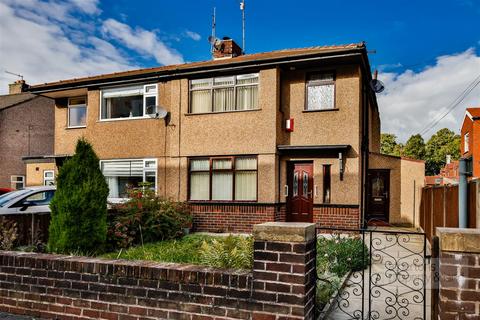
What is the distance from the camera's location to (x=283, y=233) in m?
3.33

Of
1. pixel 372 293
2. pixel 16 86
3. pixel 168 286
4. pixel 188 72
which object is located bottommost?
pixel 372 293

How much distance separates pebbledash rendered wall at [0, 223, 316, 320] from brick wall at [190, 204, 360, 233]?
26.2ft

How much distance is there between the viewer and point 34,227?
748 cm

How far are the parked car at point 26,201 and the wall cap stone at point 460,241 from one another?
30.4 ft

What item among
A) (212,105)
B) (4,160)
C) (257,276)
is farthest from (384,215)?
(4,160)

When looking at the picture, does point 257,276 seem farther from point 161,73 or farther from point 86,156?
point 161,73

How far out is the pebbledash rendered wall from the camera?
3.31 m

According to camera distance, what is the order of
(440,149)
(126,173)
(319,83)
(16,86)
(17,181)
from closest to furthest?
(319,83)
(126,173)
(17,181)
(16,86)
(440,149)

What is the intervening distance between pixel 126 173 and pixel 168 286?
10882mm

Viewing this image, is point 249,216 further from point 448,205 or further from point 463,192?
point 463,192

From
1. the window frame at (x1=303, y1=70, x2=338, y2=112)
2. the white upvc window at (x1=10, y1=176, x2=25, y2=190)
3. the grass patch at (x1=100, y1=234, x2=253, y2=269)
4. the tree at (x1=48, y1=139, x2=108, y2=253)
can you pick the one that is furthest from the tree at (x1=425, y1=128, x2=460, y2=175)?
the tree at (x1=48, y1=139, x2=108, y2=253)

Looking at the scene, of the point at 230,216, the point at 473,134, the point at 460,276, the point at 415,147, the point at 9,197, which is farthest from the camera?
the point at 415,147

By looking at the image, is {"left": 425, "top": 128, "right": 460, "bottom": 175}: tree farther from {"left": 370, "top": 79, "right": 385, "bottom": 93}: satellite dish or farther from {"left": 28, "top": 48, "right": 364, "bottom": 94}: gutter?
{"left": 28, "top": 48, "right": 364, "bottom": 94}: gutter

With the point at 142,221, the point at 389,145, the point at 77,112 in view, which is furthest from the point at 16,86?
the point at 389,145
